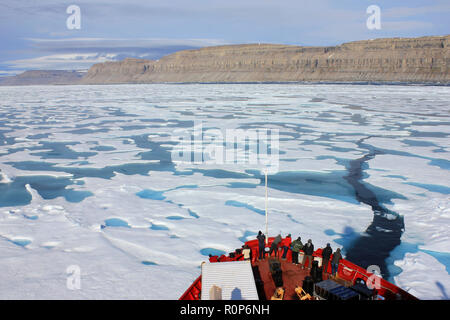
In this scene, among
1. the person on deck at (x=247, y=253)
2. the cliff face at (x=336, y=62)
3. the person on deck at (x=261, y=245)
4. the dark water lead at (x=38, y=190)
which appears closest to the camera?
the person on deck at (x=247, y=253)

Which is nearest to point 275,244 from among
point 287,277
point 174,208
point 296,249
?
point 296,249

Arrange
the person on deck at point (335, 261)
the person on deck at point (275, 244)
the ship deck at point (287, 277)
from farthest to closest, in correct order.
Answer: the person on deck at point (275, 244) < the person on deck at point (335, 261) < the ship deck at point (287, 277)

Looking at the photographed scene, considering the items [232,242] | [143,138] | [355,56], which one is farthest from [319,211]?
[355,56]

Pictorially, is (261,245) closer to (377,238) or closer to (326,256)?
(326,256)

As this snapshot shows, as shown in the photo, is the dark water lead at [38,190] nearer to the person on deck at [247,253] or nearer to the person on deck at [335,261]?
the person on deck at [247,253]

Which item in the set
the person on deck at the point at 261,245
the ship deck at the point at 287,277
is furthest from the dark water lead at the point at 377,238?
the person on deck at the point at 261,245

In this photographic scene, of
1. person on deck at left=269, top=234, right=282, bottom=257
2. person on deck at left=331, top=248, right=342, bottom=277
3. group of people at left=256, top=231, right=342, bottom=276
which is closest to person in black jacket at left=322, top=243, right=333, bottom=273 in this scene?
group of people at left=256, top=231, right=342, bottom=276

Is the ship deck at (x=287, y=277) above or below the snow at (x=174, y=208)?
below

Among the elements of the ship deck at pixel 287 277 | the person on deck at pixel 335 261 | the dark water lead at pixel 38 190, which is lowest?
the ship deck at pixel 287 277

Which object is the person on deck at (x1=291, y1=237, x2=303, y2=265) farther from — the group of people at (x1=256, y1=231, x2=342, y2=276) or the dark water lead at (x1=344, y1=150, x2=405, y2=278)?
the dark water lead at (x1=344, y1=150, x2=405, y2=278)
